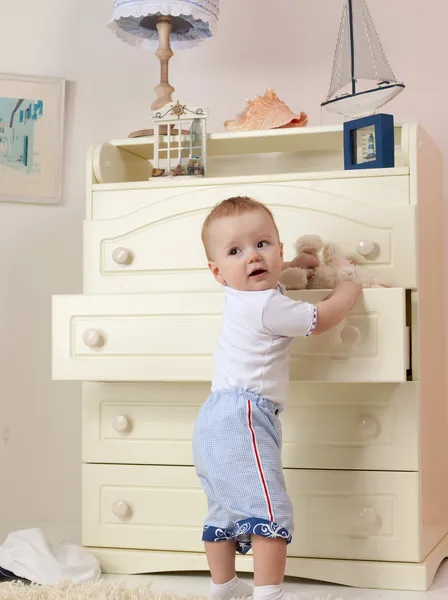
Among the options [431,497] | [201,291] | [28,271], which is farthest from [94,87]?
[431,497]

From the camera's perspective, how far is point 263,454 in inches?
67.6

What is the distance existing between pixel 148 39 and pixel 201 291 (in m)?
0.94

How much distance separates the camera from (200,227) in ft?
6.72

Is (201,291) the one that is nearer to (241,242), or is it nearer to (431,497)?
(241,242)

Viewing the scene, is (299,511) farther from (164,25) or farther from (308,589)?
(164,25)

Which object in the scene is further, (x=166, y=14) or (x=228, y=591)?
(x=166, y=14)

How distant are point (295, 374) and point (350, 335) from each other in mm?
Answer: 158

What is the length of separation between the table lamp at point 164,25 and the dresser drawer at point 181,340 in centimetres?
68

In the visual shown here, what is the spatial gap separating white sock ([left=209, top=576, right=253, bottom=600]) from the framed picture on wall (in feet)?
4.60

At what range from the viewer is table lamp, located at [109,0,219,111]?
227 centimetres

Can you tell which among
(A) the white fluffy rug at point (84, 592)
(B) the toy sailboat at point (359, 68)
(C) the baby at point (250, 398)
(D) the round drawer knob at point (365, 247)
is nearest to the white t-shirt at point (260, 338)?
(C) the baby at point (250, 398)

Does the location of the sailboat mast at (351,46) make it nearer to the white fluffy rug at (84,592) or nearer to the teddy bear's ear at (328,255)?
the teddy bear's ear at (328,255)

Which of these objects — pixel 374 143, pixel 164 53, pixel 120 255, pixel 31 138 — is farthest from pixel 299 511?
pixel 31 138

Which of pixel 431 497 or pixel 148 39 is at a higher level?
pixel 148 39
